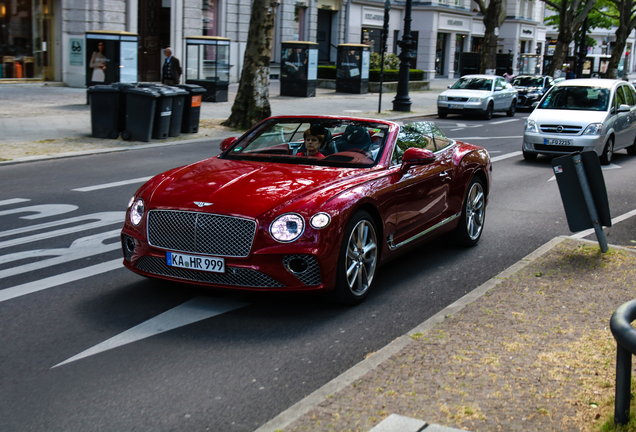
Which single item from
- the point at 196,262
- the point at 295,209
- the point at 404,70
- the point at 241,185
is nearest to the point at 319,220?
the point at 295,209

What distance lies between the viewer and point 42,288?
20.1ft

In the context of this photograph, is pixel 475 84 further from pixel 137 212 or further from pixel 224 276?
pixel 224 276

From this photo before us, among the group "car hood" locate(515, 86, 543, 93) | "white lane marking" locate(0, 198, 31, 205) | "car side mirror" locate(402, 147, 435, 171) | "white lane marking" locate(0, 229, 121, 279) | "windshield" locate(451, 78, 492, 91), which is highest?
"windshield" locate(451, 78, 492, 91)

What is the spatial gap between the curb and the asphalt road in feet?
0.65

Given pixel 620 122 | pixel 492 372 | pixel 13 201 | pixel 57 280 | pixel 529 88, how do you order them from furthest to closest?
pixel 529 88, pixel 620 122, pixel 13 201, pixel 57 280, pixel 492 372

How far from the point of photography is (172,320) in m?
5.44

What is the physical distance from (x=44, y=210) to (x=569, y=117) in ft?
34.0

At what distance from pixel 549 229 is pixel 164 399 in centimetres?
620

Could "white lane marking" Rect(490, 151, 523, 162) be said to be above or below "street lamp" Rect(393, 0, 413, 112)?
below

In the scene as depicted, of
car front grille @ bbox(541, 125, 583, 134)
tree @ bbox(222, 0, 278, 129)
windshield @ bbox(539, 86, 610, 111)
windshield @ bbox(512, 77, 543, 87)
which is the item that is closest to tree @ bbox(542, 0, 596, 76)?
windshield @ bbox(512, 77, 543, 87)

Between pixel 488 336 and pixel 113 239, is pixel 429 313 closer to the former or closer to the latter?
pixel 488 336

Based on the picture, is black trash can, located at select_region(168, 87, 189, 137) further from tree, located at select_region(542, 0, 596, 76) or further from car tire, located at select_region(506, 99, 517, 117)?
tree, located at select_region(542, 0, 596, 76)

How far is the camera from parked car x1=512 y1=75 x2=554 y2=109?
31.5m

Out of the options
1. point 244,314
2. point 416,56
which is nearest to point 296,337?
point 244,314
